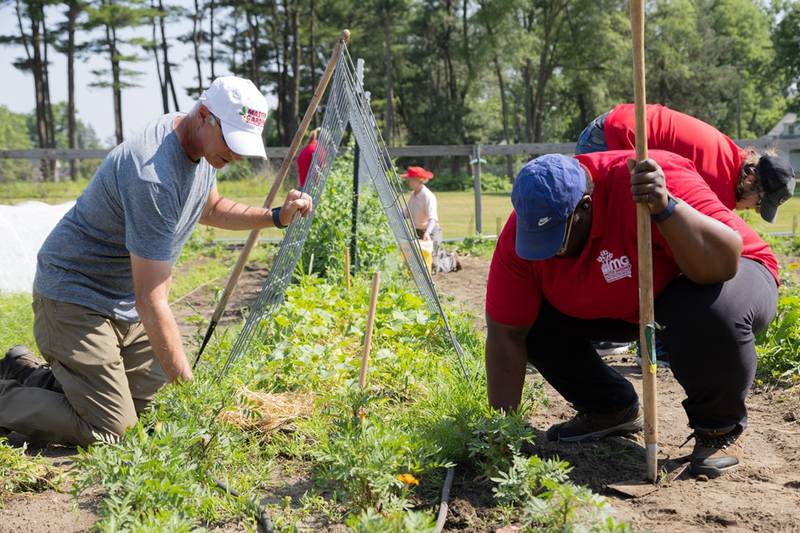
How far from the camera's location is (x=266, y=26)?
128 feet

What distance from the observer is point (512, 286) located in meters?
3.06

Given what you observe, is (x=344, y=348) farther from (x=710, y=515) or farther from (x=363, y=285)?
(x=710, y=515)

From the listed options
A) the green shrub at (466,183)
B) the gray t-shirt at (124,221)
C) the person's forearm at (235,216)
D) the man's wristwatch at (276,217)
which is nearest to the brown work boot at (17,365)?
the gray t-shirt at (124,221)

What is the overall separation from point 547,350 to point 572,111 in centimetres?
5021

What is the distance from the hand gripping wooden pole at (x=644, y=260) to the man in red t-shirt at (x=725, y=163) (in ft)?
3.81

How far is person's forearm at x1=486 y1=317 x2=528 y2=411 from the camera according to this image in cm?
309

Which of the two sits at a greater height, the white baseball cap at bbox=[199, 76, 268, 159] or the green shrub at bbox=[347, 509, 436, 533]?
the white baseball cap at bbox=[199, 76, 268, 159]

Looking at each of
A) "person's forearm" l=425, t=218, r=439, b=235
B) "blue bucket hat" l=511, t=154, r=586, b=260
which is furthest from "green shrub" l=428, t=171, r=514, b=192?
"blue bucket hat" l=511, t=154, r=586, b=260

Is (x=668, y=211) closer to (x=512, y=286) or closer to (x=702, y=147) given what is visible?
(x=512, y=286)

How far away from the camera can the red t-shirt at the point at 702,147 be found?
12.2 ft

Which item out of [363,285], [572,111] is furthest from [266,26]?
[363,285]

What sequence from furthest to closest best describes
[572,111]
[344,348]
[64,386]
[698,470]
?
[572,111] → [344,348] → [64,386] → [698,470]

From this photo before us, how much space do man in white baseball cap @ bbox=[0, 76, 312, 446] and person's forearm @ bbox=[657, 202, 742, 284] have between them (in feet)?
5.33

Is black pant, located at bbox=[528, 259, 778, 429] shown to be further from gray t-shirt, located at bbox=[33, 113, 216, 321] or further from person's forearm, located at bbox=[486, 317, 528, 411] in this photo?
gray t-shirt, located at bbox=[33, 113, 216, 321]
